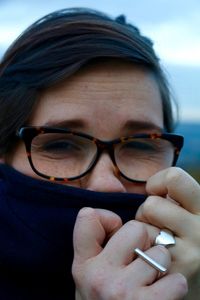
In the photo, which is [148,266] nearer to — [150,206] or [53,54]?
[150,206]

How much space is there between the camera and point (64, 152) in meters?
1.81

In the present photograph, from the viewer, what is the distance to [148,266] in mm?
1272

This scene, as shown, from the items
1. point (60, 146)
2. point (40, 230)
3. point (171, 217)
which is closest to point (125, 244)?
point (171, 217)

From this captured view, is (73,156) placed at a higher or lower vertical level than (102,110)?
lower

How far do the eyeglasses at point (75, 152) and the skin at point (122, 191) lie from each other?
0.09 feet

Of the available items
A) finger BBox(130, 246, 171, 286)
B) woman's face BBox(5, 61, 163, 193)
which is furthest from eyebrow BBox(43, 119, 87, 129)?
finger BBox(130, 246, 171, 286)

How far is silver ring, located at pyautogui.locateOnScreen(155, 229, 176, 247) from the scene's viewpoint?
55.4 inches

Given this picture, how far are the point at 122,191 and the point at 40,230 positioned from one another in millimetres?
302

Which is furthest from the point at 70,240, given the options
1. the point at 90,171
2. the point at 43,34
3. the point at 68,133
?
the point at 43,34

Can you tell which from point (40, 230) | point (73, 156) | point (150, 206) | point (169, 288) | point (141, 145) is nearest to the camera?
point (169, 288)

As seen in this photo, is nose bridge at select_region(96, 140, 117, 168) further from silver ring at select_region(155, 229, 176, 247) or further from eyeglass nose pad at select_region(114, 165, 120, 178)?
silver ring at select_region(155, 229, 176, 247)

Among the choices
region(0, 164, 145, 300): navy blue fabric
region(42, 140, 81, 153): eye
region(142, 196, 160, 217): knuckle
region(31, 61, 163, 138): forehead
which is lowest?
region(0, 164, 145, 300): navy blue fabric

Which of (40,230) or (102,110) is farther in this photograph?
(102,110)

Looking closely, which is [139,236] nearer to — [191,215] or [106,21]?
[191,215]
